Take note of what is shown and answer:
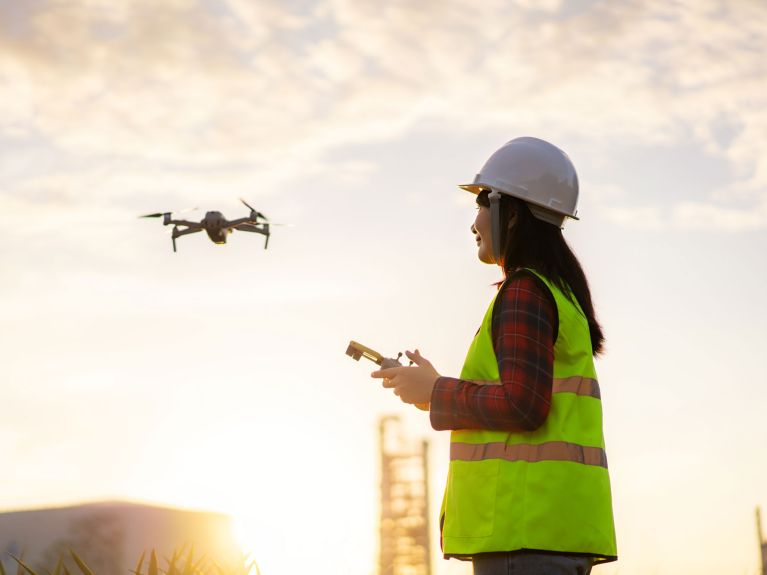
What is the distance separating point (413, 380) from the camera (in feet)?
14.6

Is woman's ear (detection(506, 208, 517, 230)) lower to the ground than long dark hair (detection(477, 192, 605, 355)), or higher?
higher

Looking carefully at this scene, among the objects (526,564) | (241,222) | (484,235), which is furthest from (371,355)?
(241,222)

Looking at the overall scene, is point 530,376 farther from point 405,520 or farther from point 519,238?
point 405,520

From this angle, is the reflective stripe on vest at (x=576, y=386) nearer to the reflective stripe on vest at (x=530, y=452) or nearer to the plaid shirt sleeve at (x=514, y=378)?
the plaid shirt sleeve at (x=514, y=378)

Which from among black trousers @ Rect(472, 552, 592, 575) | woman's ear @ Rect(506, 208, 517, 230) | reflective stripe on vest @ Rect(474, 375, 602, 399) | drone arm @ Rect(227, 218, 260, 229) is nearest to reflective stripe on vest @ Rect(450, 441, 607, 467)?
reflective stripe on vest @ Rect(474, 375, 602, 399)

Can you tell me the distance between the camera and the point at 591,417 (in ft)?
14.1

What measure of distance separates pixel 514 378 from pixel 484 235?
25.0 inches

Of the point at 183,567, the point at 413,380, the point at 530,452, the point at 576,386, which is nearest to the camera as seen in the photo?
the point at 530,452

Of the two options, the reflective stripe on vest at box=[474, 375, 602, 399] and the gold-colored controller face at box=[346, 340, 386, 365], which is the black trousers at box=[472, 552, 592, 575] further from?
the gold-colored controller face at box=[346, 340, 386, 365]

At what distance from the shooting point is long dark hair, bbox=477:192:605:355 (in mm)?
4535

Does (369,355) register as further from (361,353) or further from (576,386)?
(576,386)

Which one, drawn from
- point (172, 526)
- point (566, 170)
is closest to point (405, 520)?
point (566, 170)

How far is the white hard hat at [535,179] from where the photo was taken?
4625mm

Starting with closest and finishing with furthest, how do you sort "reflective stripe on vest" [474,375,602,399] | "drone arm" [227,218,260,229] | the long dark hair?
"reflective stripe on vest" [474,375,602,399] → the long dark hair → "drone arm" [227,218,260,229]
